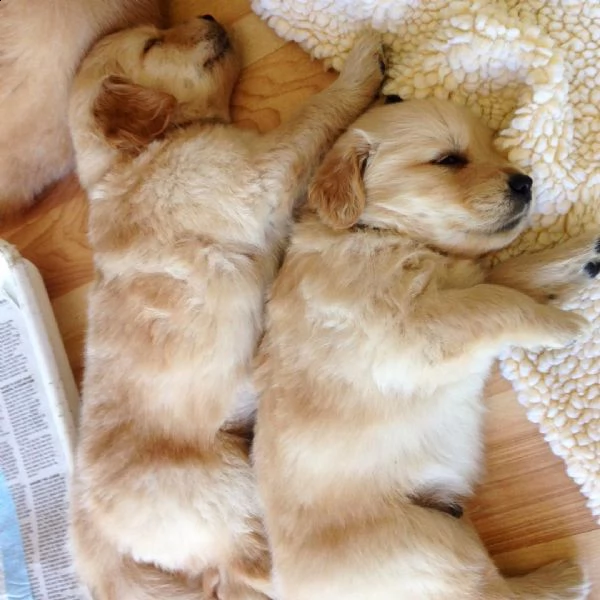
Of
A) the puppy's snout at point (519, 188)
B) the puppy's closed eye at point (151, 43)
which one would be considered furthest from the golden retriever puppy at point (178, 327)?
the puppy's snout at point (519, 188)

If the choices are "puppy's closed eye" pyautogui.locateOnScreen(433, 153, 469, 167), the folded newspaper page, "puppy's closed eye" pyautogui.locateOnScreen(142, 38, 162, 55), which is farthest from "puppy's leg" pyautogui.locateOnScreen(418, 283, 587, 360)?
the folded newspaper page

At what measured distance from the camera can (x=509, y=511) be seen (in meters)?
2.19

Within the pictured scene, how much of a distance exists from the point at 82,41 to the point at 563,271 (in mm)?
1568

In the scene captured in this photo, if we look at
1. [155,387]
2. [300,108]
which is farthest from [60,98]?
[155,387]

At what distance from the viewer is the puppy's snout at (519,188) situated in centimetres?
189

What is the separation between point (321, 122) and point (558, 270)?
75cm

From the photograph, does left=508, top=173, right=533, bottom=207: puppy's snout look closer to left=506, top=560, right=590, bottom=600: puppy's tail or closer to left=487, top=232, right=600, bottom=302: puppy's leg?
left=487, top=232, right=600, bottom=302: puppy's leg

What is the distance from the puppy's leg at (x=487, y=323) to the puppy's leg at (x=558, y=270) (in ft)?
0.38

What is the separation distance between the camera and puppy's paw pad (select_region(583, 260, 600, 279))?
1.97 m

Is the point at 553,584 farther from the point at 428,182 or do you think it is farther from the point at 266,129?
the point at 266,129

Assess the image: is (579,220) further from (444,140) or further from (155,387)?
(155,387)

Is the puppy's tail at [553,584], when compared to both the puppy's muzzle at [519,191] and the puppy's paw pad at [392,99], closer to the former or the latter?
the puppy's muzzle at [519,191]

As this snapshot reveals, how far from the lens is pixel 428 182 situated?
1.96 metres

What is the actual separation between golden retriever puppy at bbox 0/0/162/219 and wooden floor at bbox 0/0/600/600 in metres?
0.20
